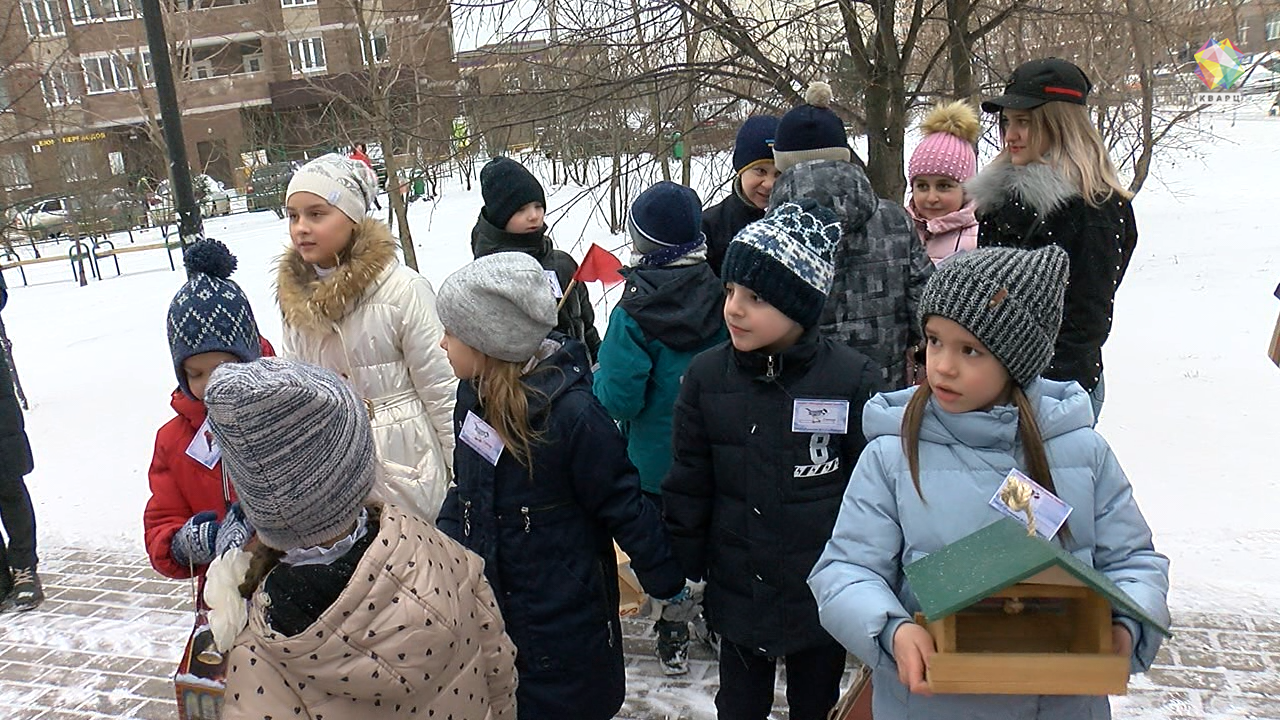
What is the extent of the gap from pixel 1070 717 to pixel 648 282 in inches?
77.4

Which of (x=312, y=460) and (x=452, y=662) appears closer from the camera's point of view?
(x=312, y=460)

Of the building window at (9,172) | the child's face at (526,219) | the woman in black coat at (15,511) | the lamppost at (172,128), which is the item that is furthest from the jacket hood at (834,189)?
the building window at (9,172)

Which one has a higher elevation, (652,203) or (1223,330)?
(652,203)

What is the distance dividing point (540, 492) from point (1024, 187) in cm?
185

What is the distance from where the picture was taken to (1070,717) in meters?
1.75

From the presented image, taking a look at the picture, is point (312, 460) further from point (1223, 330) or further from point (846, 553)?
point (1223, 330)

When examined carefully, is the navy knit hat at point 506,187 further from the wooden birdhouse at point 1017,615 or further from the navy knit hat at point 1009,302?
the wooden birdhouse at point 1017,615

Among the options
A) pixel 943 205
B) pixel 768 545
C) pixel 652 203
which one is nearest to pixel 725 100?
pixel 943 205

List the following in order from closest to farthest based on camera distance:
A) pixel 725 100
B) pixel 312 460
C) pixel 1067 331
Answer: pixel 312 460 → pixel 1067 331 → pixel 725 100

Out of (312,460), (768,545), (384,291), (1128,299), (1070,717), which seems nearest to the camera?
(312,460)

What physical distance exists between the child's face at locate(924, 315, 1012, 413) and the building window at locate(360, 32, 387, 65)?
9973 mm

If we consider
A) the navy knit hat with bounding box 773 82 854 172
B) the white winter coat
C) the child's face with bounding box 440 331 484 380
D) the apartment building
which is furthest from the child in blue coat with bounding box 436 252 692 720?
the apartment building

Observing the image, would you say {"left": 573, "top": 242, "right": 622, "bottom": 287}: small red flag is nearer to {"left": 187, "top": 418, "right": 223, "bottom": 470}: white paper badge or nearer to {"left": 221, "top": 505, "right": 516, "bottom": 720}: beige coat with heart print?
{"left": 187, "top": 418, "right": 223, "bottom": 470}: white paper badge

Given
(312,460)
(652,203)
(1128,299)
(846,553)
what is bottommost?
(1128,299)
